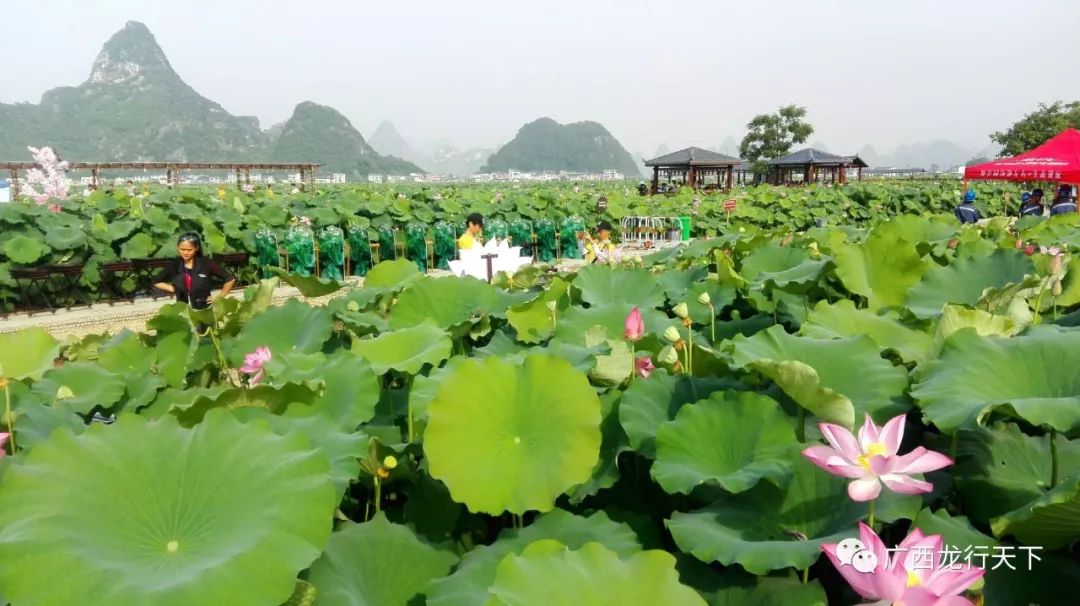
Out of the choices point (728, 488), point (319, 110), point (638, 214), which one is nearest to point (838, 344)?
point (728, 488)

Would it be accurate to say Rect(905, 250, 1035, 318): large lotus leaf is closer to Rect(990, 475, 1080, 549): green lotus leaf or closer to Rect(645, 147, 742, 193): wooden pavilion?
Rect(990, 475, 1080, 549): green lotus leaf

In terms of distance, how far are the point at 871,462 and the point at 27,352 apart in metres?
2.06

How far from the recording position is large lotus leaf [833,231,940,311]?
86.3 inches

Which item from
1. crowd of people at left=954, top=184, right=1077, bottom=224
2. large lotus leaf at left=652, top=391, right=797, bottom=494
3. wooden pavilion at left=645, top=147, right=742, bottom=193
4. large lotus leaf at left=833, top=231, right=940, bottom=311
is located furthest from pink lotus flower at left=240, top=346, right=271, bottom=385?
wooden pavilion at left=645, top=147, right=742, bottom=193

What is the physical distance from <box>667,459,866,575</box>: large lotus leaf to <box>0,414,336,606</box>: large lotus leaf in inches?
18.7

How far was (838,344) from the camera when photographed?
1394mm

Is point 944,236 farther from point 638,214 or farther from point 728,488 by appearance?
point 638,214

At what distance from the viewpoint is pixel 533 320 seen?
1956mm

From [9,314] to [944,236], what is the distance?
962 cm

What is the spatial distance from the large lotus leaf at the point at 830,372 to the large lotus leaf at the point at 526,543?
33cm

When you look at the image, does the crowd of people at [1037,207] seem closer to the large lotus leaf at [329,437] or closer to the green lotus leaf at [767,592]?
the green lotus leaf at [767,592]

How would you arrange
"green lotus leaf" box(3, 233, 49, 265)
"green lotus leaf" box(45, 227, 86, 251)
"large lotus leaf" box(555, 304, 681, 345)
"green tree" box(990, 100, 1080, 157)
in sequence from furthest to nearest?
"green tree" box(990, 100, 1080, 157), "green lotus leaf" box(45, 227, 86, 251), "green lotus leaf" box(3, 233, 49, 265), "large lotus leaf" box(555, 304, 681, 345)

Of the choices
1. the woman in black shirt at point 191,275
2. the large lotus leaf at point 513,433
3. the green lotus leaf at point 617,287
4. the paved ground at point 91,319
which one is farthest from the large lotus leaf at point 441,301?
the paved ground at point 91,319

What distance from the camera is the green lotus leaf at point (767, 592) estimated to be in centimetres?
90
